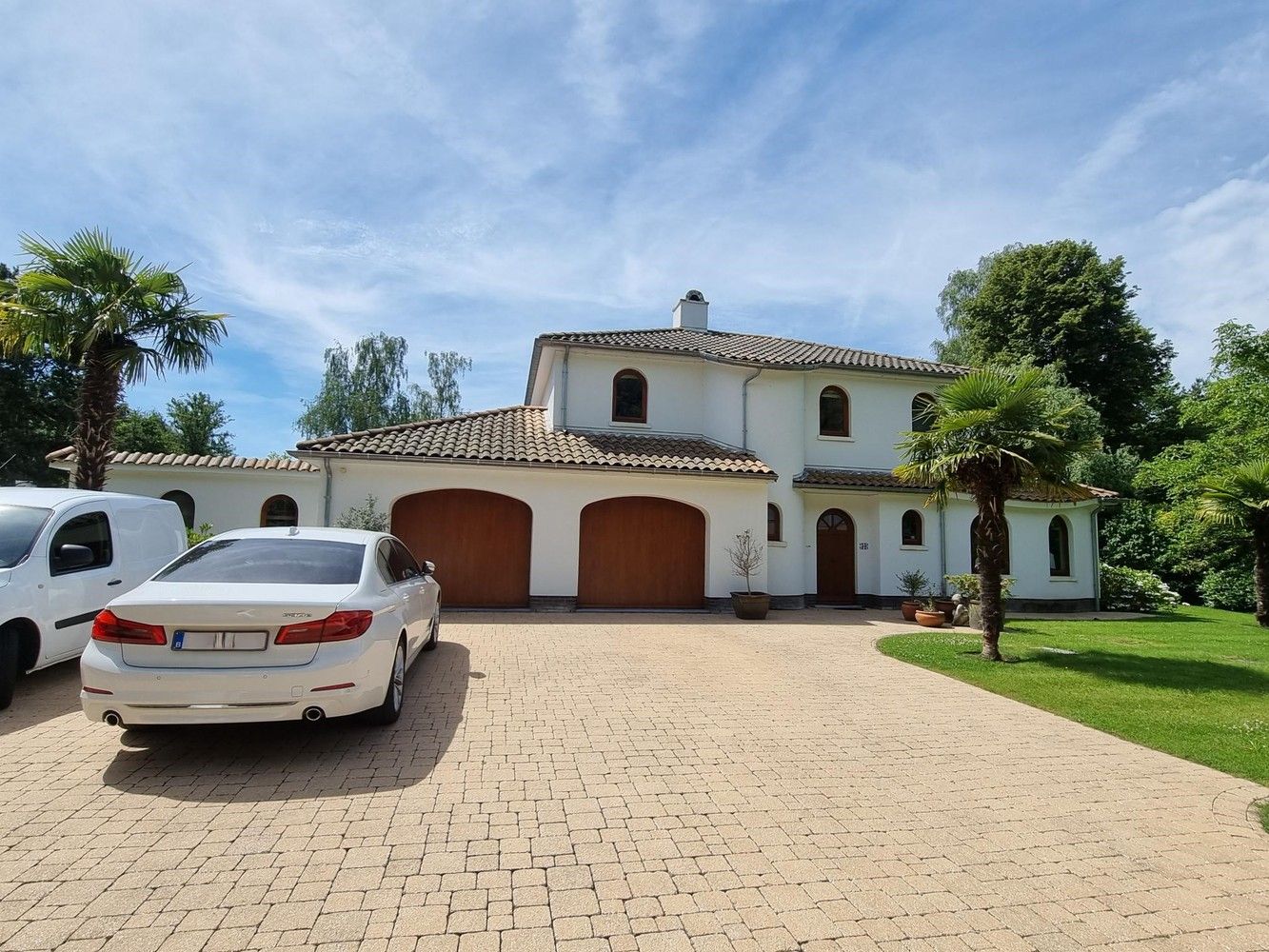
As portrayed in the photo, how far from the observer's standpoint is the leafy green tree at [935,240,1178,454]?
28.5m

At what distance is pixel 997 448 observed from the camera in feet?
31.0

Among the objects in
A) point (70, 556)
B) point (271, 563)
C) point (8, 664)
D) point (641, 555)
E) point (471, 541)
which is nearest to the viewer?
point (271, 563)

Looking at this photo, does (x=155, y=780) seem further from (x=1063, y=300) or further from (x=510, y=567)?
(x=1063, y=300)

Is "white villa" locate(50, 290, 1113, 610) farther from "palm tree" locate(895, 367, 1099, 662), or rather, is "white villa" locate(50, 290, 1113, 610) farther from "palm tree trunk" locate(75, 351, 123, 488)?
"palm tree" locate(895, 367, 1099, 662)

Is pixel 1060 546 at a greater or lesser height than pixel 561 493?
lesser

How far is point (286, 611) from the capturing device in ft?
14.8

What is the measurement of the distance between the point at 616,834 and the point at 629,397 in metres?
13.6

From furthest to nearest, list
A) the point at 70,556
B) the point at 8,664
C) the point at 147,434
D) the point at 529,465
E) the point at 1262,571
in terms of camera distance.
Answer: the point at 147,434 < the point at 1262,571 < the point at 529,465 < the point at 70,556 < the point at 8,664

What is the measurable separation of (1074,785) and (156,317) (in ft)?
46.1

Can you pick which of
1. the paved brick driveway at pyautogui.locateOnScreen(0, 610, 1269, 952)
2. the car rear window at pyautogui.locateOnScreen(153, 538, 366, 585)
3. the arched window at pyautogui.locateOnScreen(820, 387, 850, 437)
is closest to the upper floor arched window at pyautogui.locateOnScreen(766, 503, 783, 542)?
the arched window at pyautogui.locateOnScreen(820, 387, 850, 437)

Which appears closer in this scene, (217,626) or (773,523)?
(217,626)

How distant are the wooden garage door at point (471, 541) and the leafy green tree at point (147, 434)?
2369cm

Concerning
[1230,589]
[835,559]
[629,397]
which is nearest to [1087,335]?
[1230,589]

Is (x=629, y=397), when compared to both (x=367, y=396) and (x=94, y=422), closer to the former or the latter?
(x=94, y=422)
